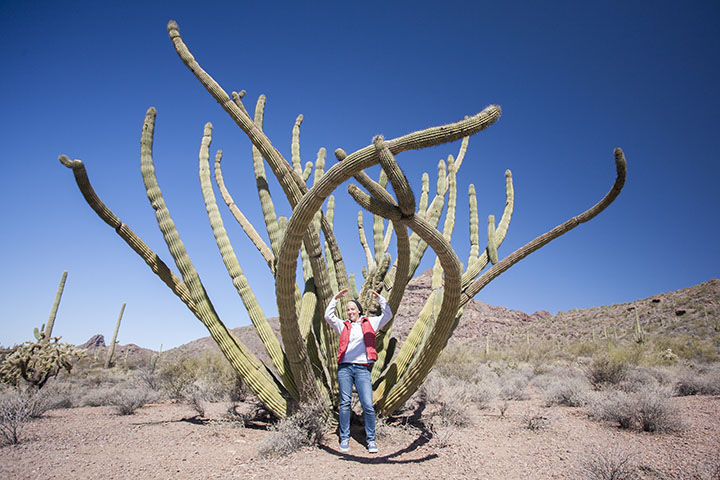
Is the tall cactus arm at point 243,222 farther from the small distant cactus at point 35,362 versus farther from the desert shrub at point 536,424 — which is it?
the small distant cactus at point 35,362

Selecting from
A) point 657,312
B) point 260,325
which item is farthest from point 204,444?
point 657,312

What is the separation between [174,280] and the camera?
228 inches

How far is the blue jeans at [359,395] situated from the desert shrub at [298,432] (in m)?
0.40

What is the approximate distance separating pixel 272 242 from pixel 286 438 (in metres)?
2.68

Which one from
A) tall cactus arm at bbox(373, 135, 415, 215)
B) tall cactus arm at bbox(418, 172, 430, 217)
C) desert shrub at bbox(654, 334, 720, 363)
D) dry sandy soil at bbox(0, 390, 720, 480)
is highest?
tall cactus arm at bbox(418, 172, 430, 217)

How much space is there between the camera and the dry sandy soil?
12.9ft

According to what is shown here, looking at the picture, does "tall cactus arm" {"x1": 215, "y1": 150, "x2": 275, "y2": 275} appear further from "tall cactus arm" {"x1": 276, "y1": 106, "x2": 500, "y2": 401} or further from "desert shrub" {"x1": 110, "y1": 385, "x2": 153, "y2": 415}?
"desert shrub" {"x1": 110, "y1": 385, "x2": 153, "y2": 415}

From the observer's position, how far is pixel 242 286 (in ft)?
19.3

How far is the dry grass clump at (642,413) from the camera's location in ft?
18.6

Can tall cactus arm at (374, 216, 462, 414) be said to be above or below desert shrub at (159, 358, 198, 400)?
above

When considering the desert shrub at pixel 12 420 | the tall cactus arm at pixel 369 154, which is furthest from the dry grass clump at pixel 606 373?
the desert shrub at pixel 12 420

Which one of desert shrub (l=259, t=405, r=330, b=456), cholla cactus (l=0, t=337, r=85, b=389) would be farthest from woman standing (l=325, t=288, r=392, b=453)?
cholla cactus (l=0, t=337, r=85, b=389)

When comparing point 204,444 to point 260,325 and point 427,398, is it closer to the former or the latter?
point 260,325

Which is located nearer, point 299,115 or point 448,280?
point 448,280
